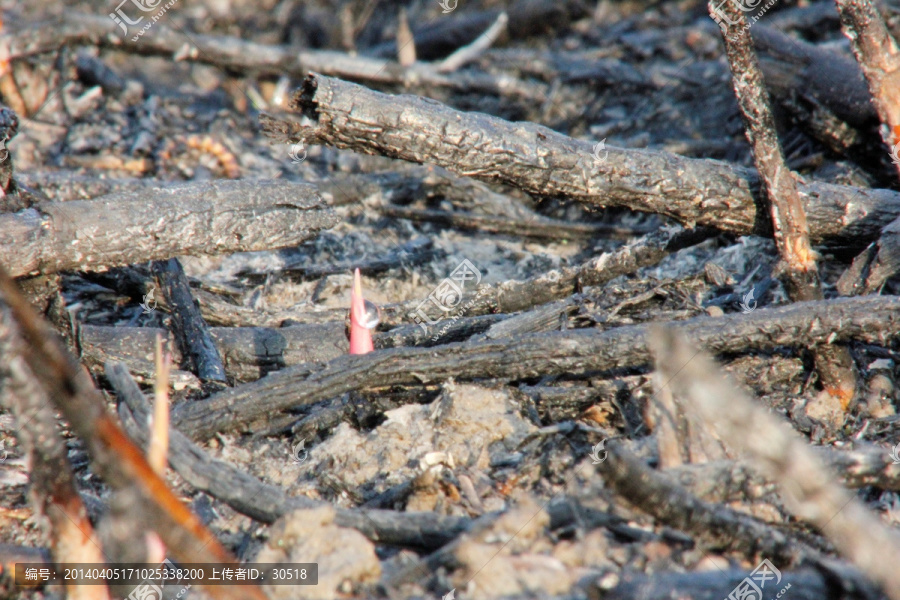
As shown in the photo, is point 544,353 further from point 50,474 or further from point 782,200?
point 50,474

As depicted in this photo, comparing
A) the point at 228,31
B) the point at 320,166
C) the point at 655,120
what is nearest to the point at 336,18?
the point at 228,31

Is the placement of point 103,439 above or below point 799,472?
above

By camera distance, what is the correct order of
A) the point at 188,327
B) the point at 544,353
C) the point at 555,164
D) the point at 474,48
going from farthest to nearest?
the point at 474,48
the point at 188,327
the point at 555,164
the point at 544,353

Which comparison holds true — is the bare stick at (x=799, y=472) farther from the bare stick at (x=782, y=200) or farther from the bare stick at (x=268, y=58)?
the bare stick at (x=268, y=58)

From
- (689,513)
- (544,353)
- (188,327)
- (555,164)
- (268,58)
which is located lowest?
(689,513)

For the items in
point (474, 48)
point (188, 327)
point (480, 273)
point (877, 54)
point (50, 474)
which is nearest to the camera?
point (50, 474)

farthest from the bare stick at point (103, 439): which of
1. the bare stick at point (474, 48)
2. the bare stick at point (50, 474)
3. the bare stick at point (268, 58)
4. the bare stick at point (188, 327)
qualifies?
the bare stick at point (474, 48)

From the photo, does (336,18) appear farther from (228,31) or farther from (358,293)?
(358,293)

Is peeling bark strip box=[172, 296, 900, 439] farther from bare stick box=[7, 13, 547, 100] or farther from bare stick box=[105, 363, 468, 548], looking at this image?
bare stick box=[7, 13, 547, 100]

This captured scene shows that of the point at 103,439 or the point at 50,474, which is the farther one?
the point at 50,474

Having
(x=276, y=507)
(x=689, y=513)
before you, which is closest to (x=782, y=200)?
(x=689, y=513)
